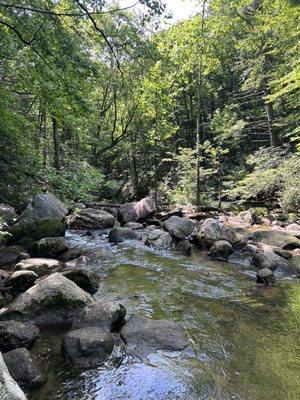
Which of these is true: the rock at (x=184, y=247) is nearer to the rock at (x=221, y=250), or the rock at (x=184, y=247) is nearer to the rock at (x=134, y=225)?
the rock at (x=221, y=250)

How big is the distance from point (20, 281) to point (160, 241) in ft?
17.1

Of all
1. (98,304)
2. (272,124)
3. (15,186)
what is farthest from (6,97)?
(272,124)

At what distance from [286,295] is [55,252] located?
5.69 m

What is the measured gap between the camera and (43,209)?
1175cm

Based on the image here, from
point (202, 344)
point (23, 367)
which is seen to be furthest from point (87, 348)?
point (202, 344)

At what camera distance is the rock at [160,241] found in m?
10.7

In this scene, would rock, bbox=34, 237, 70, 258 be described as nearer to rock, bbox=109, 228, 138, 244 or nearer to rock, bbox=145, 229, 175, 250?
rock, bbox=109, 228, 138, 244

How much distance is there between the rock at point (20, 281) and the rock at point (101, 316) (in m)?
1.82

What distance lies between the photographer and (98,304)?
5.27 meters

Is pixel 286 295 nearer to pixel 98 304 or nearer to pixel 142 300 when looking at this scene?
pixel 142 300

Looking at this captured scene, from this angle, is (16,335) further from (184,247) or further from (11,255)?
(184,247)

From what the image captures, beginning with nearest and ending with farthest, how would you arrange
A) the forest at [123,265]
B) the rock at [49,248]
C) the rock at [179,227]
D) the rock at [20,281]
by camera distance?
the forest at [123,265], the rock at [20,281], the rock at [49,248], the rock at [179,227]

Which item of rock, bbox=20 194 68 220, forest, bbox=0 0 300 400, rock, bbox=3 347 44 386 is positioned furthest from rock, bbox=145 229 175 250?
rock, bbox=3 347 44 386

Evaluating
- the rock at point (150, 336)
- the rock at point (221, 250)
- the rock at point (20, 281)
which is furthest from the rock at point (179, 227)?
the rock at point (150, 336)
